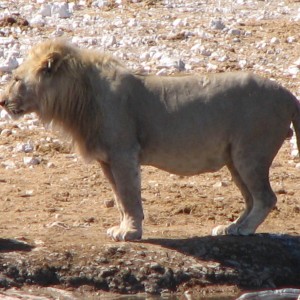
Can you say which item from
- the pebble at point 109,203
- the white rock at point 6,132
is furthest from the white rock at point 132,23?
the pebble at point 109,203

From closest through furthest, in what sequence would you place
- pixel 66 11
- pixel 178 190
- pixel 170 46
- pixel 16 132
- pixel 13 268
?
pixel 13 268, pixel 178 190, pixel 16 132, pixel 170 46, pixel 66 11

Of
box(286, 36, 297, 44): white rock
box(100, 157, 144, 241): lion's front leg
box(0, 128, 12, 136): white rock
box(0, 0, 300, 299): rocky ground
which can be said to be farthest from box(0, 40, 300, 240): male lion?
box(286, 36, 297, 44): white rock

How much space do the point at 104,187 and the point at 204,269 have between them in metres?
2.68

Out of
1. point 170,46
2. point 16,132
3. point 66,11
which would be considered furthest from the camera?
point 66,11

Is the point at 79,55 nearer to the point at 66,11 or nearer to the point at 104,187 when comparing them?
the point at 104,187

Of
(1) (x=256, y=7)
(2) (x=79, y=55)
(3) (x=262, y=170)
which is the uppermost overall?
(2) (x=79, y=55)

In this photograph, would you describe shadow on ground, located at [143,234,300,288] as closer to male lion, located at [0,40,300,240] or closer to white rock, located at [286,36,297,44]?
male lion, located at [0,40,300,240]

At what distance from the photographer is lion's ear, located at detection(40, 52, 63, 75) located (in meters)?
9.87

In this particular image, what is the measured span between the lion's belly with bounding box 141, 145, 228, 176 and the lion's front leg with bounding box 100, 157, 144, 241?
0.68 feet

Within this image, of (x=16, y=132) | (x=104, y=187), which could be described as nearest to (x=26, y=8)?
(x=16, y=132)

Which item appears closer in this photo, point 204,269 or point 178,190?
point 204,269

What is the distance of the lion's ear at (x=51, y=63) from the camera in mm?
9867

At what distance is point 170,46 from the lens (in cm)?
1623

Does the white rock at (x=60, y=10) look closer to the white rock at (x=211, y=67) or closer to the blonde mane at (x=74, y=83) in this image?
the white rock at (x=211, y=67)
